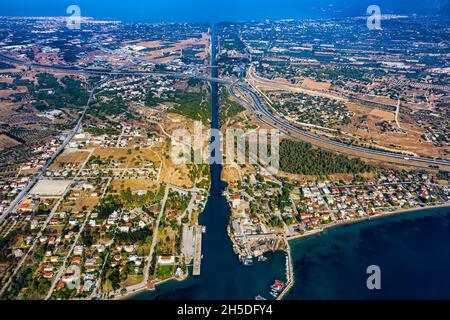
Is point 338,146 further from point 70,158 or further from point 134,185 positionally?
point 70,158

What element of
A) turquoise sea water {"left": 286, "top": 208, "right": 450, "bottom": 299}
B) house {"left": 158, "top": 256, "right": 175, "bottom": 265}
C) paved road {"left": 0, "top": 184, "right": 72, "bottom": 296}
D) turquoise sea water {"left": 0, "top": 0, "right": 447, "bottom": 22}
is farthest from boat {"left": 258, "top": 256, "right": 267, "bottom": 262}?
turquoise sea water {"left": 0, "top": 0, "right": 447, "bottom": 22}

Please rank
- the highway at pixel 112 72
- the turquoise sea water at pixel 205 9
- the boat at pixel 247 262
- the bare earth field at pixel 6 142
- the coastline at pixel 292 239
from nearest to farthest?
the coastline at pixel 292 239
the boat at pixel 247 262
the bare earth field at pixel 6 142
the highway at pixel 112 72
the turquoise sea water at pixel 205 9

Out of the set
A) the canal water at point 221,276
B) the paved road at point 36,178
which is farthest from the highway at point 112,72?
the canal water at point 221,276

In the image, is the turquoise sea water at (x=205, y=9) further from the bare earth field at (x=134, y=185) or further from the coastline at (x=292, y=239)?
the coastline at (x=292, y=239)

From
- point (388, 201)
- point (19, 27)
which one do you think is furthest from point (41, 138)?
point (19, 27)

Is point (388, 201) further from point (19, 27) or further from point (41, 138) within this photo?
point (19, 27)

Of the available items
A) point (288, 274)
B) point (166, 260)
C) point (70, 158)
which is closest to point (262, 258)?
point (288, 274)
